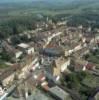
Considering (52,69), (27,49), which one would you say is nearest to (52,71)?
(52,69)

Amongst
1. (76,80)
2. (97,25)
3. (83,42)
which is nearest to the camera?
(76,80)

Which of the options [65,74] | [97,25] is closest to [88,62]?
[65,74]

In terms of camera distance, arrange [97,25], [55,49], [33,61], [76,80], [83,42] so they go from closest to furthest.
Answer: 1. [76,80]
2. [33,61]
3. [55,49]
4. [83,42]
5. [97,25]

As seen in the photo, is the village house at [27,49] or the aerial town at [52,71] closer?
the aerial town at [52,71]

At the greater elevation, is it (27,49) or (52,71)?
(52,71)

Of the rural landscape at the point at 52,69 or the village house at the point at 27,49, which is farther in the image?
the village house at the point at 27,49

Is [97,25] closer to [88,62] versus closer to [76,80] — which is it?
[88,62]

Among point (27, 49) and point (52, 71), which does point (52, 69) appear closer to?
point (52, 71)

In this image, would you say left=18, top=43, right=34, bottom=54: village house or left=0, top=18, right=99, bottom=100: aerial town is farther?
left=18, top=43, right=34, bottom=54: village house
